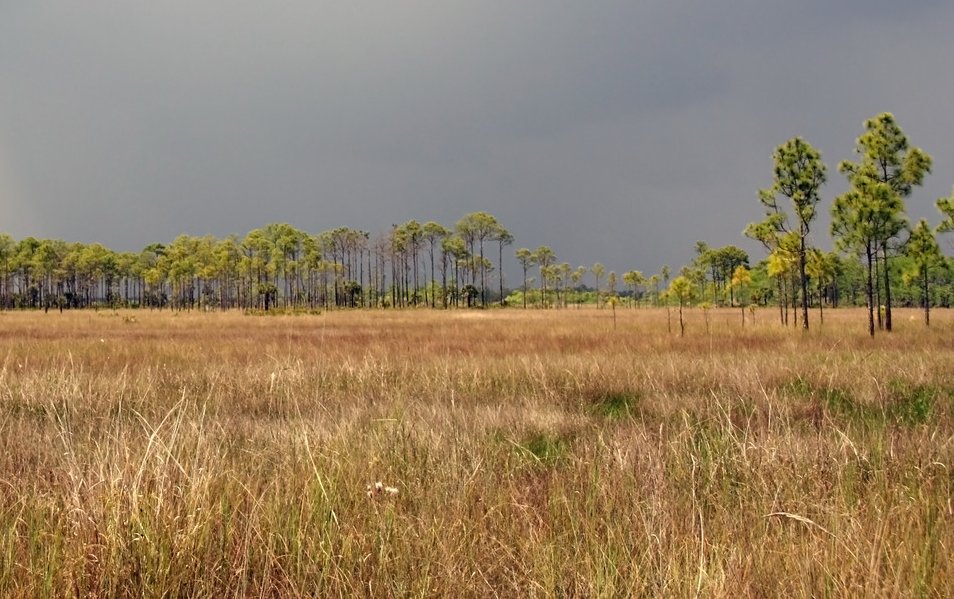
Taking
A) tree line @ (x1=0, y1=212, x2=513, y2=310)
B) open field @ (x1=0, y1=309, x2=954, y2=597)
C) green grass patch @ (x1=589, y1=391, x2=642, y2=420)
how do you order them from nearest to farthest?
open field @ (x1=0, y1=309, x2=954, y2=597) < green grass patch @ (x1=589, y1=391, x2=642, y2=420) < tree line @ (x1=0, y1=212, x2=513, y2=310)

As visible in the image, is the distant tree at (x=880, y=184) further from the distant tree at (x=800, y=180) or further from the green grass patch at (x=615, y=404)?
the green grass patch at (x=615, y=404)

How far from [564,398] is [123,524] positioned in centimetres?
550

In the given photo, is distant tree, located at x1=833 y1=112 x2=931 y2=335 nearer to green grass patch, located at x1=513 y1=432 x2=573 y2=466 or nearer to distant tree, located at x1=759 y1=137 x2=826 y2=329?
distant tree, located at x1=759 y1=137 x2=826 y2=329

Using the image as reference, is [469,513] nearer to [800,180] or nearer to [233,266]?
[800,180]

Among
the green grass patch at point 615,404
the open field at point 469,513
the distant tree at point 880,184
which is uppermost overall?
the distant tree at point 880,184

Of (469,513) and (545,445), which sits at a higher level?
(469,513)

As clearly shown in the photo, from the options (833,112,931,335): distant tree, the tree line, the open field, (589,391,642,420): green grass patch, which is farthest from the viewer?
the tree line

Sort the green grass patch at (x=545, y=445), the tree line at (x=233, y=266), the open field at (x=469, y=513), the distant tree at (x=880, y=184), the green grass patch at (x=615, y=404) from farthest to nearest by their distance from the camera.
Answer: the tree line at (x=233, y=266) → the distant tree at (x=880, y=184) → the green grass patch at (x=615, y=404) → the green grass patch at (x=545, y=445) → the open field at (x=469, y=513)

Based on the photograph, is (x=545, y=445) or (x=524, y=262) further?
(x=524, y=262)

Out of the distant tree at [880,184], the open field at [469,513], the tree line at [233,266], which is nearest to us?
the open field at [469,513]

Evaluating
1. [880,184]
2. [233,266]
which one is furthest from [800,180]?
[233,266]

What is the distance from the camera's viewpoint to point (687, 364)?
961 centimetres

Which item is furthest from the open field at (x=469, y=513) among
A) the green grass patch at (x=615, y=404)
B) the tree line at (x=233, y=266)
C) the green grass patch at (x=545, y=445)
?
the tree line at (x=233, y=266)

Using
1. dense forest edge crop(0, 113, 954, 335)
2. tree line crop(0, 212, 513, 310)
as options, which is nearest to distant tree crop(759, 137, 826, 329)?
dense forest edge crop(0, 113, 954, 335)
